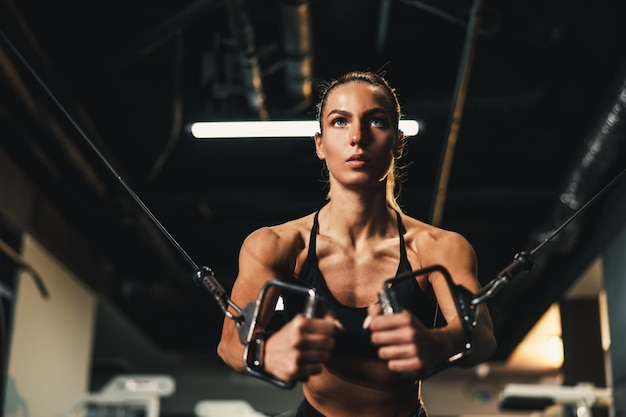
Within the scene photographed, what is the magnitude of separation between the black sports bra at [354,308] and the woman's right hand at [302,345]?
0.26 metres

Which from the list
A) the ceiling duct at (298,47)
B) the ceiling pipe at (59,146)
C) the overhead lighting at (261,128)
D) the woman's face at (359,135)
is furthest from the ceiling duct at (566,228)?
the ceiling pipe at (59,146)

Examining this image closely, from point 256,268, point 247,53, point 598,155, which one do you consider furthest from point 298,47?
point 256,268

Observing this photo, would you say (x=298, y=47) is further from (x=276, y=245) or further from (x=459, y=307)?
(x=459, y=307)

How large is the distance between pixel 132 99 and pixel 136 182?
1.23 metres

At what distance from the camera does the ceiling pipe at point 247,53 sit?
4.82 meters

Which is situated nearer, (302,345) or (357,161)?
(302,345)

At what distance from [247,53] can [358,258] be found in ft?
10.4

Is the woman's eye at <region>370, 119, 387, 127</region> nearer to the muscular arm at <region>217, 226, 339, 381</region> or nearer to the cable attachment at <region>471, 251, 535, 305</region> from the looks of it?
the muscular arm at <region>217, 226, 339, 381</region>

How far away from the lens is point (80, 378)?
795 cm

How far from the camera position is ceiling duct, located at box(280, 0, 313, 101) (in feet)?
15.7

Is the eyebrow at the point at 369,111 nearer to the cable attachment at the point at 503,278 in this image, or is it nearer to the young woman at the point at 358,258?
the young woman at the point at 358,258

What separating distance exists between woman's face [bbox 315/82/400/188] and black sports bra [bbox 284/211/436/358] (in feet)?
0.69

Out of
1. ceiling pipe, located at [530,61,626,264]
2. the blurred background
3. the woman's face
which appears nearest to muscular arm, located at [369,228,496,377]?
the woman's face

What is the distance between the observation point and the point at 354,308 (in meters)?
2.11
